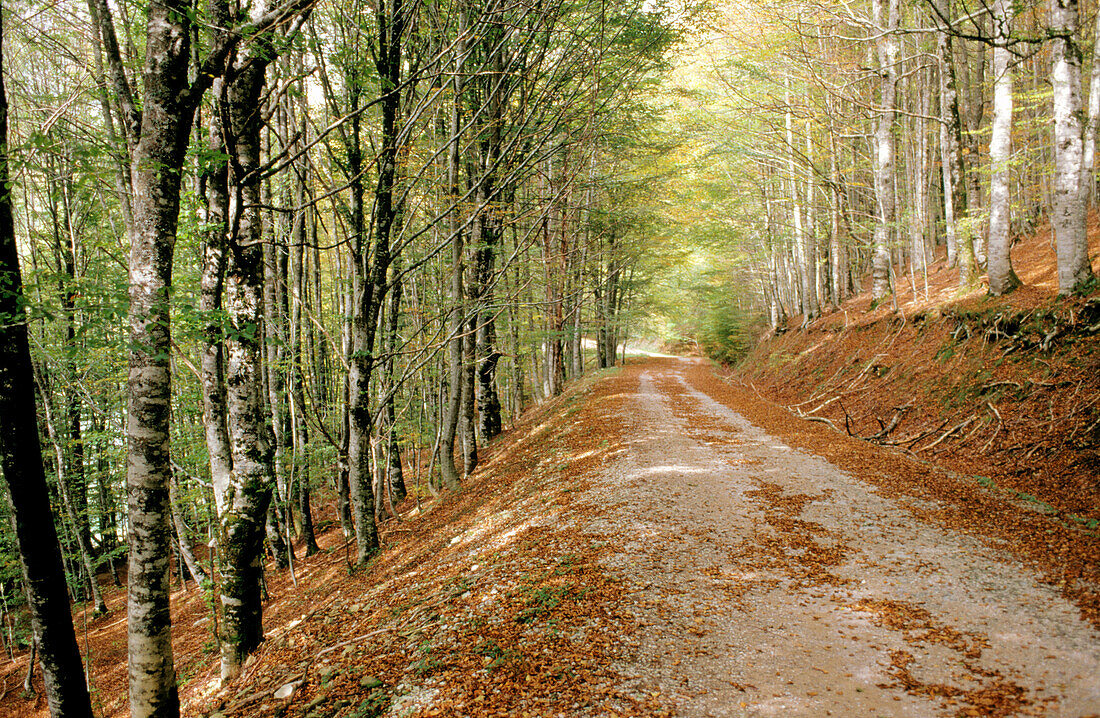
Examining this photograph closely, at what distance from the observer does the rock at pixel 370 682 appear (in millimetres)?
3364

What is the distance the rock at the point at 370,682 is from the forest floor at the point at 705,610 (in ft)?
0.12

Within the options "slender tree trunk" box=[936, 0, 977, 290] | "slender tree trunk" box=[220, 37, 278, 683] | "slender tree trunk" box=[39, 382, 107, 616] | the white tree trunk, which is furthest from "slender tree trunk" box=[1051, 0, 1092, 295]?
"slender tree trunk" box=[39, 382, 107, 616]

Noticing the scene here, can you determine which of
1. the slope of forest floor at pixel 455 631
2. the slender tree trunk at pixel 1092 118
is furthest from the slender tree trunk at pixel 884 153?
the slope of forest floor at pixel 455 631

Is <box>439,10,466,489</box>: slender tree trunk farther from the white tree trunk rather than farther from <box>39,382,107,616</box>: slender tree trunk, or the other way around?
the white tree trunk

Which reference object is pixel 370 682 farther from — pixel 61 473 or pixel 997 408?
pixel 61 473

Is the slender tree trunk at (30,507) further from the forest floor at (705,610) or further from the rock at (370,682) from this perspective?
the rock at (370,682)

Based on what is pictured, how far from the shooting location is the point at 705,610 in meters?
3.81

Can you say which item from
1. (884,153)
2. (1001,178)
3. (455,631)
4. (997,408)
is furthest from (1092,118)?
(455,631)

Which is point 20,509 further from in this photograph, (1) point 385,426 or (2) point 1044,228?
(2) point 1044,228

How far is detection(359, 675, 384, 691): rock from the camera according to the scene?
336 centimetres

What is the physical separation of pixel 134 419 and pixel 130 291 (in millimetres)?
896

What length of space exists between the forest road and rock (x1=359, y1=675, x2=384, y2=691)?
168 cm

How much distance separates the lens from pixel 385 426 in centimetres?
1029

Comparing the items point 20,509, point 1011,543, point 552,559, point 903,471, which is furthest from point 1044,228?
point 20,509
